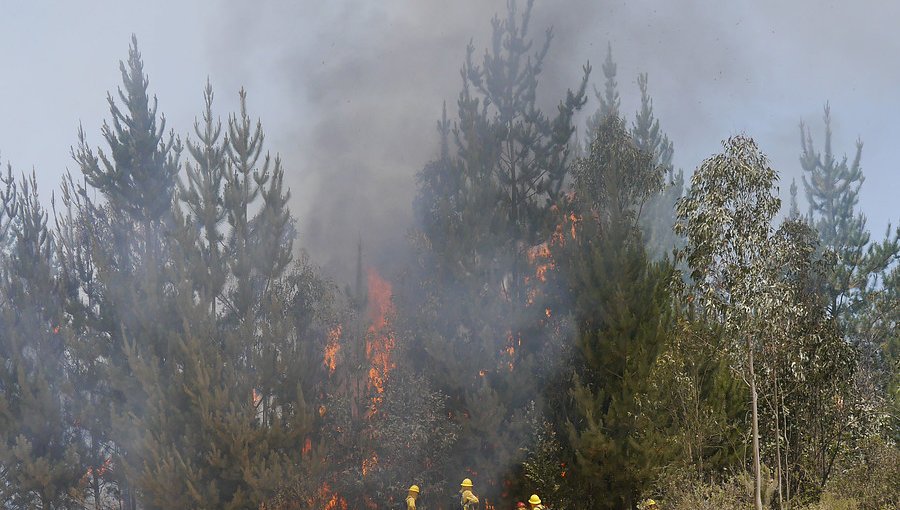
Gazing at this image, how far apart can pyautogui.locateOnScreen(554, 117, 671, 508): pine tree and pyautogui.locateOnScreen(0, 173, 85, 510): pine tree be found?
14.7 meters

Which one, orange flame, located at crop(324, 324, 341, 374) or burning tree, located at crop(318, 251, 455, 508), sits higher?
orange flame, located at crop(324, 324, 341, 374)

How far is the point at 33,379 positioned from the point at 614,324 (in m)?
16.9

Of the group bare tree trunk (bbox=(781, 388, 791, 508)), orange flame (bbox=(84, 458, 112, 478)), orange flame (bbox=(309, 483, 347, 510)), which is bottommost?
bare tree trunk (bbox=(781, 388, 791, 508))

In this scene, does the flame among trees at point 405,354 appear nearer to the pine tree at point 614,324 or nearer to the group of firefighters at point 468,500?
the pine tree at point 614,324

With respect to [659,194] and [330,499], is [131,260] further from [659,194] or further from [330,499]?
[659,194]

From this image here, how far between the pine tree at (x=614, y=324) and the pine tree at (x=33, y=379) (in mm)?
14739

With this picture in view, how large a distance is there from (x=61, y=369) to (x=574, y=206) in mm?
16791

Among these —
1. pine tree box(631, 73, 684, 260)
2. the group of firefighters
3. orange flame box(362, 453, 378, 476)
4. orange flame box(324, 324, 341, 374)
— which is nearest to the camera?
the group of firefighters

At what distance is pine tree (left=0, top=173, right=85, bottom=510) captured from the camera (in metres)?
23.8

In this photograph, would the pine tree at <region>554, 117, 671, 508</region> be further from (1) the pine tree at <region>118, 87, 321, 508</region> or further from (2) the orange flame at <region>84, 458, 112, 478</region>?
(2) the orange flame at <region>84, 458, 112, 478</region>

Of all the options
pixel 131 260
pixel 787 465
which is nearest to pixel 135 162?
pixel 131 260

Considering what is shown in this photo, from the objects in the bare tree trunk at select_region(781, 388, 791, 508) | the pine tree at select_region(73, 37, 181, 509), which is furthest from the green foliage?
the bare tree trunk at select_region(781, 388, 791, 508)

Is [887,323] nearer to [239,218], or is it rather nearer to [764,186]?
[764,186]

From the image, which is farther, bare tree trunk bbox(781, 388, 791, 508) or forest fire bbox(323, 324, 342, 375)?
forest fire bbox(323, 324, 342, 375)
